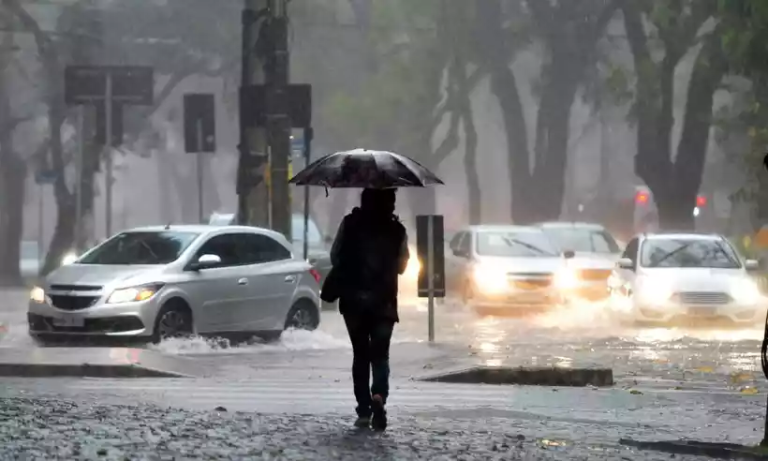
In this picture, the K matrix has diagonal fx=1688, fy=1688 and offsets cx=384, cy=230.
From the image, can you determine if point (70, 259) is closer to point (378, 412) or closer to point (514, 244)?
point (514, 244)

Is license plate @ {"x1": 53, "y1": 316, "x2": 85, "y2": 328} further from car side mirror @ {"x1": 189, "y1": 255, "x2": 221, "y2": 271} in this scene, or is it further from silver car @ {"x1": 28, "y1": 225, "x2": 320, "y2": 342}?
car side mirror @ {"x1": 189, "y1": 255, "x2": 221, "y2": 271}

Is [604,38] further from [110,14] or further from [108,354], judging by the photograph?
[108,354]

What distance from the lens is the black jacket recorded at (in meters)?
11.4

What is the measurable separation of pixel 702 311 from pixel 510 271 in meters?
4.91

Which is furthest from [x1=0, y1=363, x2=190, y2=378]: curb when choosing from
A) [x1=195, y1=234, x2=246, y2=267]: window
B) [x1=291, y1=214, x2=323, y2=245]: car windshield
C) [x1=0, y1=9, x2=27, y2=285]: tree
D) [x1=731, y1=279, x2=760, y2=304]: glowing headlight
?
[x1=0, y1=9, x2=27, y2=285]: tree

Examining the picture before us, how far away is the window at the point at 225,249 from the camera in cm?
2075

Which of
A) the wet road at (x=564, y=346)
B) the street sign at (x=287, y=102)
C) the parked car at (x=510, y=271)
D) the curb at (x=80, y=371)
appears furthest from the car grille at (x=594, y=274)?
the curb at (x=80, y=371)

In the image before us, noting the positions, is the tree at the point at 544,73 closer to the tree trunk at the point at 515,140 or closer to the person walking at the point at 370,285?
the tree trunk at the point at 515,140

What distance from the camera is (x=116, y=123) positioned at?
87.6 feet

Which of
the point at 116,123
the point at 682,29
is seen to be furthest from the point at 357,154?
the point at 682,29

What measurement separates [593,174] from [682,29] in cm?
5505

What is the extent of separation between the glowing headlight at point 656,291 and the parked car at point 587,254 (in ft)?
19.1

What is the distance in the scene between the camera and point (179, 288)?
19859 mm

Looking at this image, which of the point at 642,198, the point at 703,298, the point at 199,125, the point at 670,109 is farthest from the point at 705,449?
the point at 642,198
